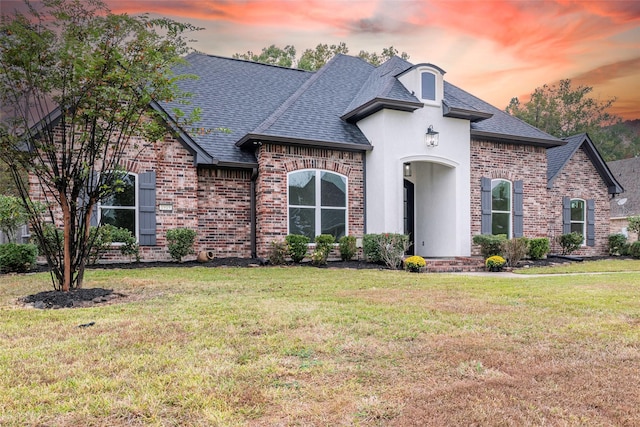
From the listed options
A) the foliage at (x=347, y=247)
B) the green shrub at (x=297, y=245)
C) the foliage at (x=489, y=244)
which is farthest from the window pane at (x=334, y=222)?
the foliage at (x=489, y=244)

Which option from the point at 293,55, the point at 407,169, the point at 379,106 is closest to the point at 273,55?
the point at 293,55

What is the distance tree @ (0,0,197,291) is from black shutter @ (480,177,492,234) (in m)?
10.7

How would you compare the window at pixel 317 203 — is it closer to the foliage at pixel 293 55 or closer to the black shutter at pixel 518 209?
the black shutter at pixel 518 209

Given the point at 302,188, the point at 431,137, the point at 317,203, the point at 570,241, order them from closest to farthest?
the point at 302,188 → the point at 317,203 → the point at 431,137 → the point at 570,241

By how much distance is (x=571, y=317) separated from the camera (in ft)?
16.8

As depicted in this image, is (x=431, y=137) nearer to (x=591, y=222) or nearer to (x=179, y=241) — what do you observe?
(x=179, y=241)

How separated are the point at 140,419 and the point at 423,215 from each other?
44.0ft

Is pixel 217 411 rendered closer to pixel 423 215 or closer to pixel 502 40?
pixel 423 215

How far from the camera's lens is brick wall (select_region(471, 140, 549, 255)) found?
1445 centimetres

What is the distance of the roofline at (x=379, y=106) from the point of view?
489 inches

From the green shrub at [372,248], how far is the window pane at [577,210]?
9.07 metres

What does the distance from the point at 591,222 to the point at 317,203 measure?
11.1 m

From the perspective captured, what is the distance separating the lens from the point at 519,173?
15156 mm

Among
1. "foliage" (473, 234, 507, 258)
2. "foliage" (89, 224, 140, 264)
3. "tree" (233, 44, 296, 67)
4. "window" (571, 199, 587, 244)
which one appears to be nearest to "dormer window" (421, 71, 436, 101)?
"foliage" (473, 234, 507, 258)
